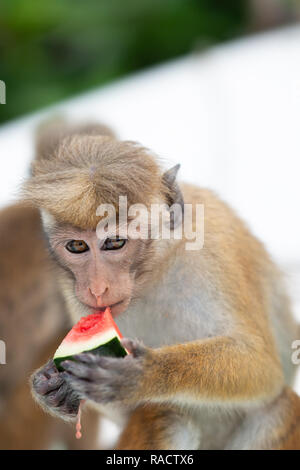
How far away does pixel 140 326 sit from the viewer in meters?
3.01

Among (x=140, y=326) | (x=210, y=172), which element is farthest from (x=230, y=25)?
(x=140, y=326)

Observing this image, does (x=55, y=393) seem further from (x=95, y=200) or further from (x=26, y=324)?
(x=26, y=324)

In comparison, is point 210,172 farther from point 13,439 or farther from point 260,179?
point 13,439

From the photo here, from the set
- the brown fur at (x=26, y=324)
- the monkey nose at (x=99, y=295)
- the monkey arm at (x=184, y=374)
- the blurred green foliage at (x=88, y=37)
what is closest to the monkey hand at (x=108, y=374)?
the monkey arm at (x=184, y=374)

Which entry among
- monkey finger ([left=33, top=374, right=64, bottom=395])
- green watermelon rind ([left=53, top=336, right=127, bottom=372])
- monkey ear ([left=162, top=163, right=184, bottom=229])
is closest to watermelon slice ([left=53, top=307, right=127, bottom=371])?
green watermelon rind ([left=53, top=336, right=127, bottom=372])

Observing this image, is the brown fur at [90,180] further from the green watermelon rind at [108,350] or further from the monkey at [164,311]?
the green watermelon rind at [108,350]

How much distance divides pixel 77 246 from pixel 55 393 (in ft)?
1.57

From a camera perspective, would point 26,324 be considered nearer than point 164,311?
No

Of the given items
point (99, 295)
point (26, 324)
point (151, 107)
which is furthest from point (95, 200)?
point (151, 107)

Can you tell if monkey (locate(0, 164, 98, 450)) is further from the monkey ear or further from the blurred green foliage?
the blurred green foliage

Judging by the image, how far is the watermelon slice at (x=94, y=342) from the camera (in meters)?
2.30

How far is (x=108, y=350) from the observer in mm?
2338

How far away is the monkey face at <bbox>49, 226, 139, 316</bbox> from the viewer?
7.98 feet

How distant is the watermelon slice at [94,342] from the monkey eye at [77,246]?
0.81 ft
